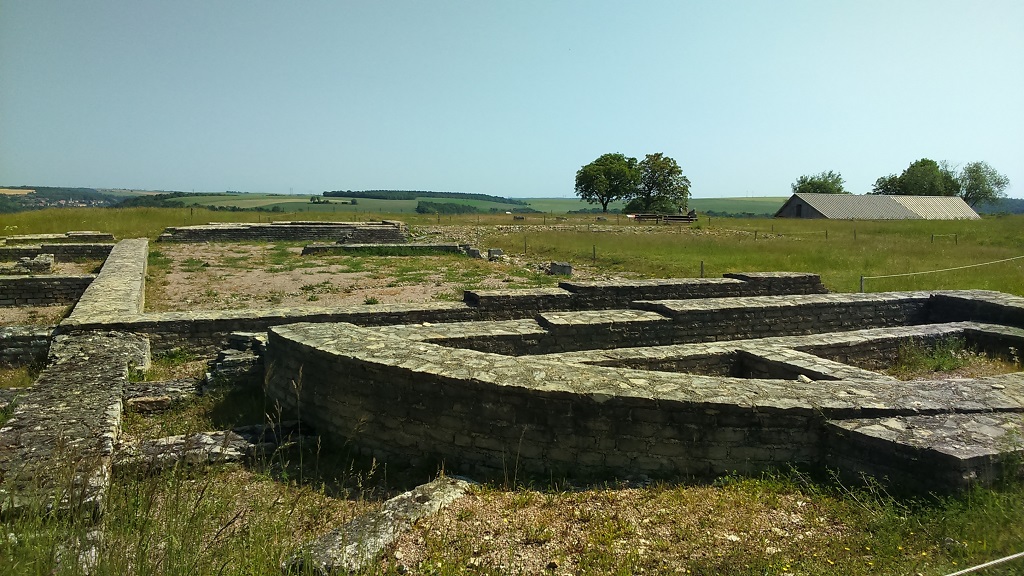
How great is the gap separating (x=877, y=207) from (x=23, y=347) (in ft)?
218

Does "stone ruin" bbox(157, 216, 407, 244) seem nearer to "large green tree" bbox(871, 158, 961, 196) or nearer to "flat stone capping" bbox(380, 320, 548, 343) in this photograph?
"flat stone capping" bbox(380, 320, 548, 343)

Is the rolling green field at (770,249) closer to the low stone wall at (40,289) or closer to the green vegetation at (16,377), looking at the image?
the low stone wall at (40,289)

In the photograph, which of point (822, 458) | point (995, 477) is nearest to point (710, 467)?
point (822, 458)

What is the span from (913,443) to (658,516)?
1976 mm

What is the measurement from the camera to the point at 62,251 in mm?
19641

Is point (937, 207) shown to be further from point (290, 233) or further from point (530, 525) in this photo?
point (530, 525)

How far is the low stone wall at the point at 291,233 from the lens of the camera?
26297 mm

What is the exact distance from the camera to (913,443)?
4.26 meters

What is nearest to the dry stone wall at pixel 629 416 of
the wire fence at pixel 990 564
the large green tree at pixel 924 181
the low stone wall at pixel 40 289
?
the wire fence at pixel 990 564

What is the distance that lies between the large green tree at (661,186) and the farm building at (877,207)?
11.6 m

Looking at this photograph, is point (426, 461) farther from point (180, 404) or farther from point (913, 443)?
point (913, 443)

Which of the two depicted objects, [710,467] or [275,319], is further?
[275,319]

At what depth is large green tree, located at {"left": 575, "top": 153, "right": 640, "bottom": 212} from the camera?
68.1 metres

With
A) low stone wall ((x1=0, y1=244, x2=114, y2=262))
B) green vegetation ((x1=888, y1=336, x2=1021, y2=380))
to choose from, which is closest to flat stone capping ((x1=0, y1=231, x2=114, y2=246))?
low stone wall ((x1=0, y1=244, x2=114, y2=262))
